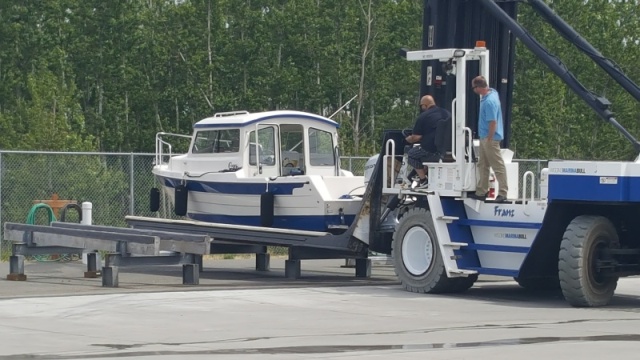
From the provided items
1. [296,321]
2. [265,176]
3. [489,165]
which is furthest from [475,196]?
[265,176]

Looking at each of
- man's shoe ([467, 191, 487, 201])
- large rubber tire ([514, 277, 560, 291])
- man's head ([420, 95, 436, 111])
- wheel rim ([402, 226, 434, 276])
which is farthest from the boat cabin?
man's shoe ([467, 191, 487, 201])

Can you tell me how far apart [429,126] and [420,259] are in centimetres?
191

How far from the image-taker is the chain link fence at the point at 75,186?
27.3 m

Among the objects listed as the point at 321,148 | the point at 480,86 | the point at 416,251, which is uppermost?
the point at 480,86

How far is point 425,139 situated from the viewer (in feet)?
60.9

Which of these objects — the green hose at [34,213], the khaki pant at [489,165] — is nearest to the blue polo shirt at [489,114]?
the khaki pant at [489,165]

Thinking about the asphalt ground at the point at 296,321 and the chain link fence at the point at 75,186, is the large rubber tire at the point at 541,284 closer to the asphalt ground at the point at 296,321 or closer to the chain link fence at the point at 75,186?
the asphalt ground at the point at 296,321

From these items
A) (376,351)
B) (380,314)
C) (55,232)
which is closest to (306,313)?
(380,314)

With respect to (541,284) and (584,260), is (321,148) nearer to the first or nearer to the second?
(541,284)

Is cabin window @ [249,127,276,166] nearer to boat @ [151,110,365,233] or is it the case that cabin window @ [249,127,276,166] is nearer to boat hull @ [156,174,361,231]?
boat @ [151,110,365,233]

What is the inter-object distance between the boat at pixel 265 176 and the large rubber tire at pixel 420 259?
2.38 meters

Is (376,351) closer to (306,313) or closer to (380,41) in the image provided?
(306,313)

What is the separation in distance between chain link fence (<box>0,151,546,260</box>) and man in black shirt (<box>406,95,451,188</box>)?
9.59 metres

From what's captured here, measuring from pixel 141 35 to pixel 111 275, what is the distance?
3234cm
